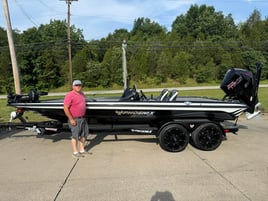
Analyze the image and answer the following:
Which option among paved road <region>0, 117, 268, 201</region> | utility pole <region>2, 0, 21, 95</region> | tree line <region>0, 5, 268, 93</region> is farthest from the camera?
tree line <region>0, 5, 268, 93</region>

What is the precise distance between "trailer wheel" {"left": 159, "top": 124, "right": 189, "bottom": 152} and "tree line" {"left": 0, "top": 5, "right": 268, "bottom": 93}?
3257 cm

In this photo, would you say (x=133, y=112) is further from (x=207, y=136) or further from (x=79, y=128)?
(x=207, y=136)

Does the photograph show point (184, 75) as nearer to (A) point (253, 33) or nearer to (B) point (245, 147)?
(A) point (253, 33)

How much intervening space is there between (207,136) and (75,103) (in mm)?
2826

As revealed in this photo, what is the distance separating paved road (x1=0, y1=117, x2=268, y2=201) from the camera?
3.88 meters

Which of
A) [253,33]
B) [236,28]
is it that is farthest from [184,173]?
[236,28]

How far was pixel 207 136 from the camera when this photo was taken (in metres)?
6.01

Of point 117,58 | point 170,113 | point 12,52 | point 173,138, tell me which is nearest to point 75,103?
point 170,113

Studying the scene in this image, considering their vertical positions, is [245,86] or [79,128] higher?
[245,86]

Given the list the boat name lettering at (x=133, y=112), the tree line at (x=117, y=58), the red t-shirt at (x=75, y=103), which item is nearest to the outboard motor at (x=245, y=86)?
the boat name lettering at (x=133, y=112)

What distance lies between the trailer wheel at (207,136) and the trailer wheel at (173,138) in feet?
0.80

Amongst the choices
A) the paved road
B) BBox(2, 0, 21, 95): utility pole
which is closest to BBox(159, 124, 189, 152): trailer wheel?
the paved road

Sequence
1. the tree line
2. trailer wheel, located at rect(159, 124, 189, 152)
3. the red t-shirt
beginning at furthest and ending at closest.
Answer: the tree line, trailer wheel, located at rect(159, 124, 189, 152), the red t-shirt

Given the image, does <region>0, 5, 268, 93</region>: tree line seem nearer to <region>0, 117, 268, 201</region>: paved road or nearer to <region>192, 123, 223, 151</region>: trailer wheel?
<region>0, 117, 268, 201</region>: paved road
